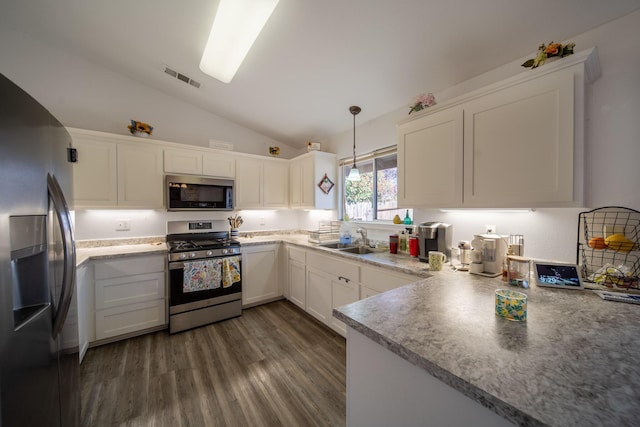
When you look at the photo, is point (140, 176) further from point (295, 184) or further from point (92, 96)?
point (295, 184)

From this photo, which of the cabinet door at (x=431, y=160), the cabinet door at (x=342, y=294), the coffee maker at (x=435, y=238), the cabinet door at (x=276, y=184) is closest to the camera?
the cabinet door at (x=431, y=160)

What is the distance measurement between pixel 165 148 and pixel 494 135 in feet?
10.8

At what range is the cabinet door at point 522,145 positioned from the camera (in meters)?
1.25

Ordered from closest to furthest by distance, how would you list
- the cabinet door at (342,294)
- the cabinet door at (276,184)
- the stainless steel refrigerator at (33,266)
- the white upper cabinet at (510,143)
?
the stainless steel refrigerator at (33,266) < the white upper cabinet at (510,143) < the cabinet door at (342,294) < the cabinet door at (276,184)

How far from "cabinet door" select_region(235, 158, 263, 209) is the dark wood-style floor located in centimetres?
166

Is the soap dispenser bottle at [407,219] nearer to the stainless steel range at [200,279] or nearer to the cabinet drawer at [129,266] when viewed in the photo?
the stainless steel range at [200,279]

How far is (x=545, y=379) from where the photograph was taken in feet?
2.00

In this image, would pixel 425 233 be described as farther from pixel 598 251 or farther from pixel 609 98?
pixel 609 98

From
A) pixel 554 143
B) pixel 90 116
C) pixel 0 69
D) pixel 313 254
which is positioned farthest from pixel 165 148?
pixel 554 143

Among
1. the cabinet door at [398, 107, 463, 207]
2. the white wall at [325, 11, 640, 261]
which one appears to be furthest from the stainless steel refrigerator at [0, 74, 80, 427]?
the white wall at [325, 11, 640, 261]

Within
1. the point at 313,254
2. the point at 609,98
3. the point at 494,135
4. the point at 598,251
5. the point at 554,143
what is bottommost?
the point at 313,254

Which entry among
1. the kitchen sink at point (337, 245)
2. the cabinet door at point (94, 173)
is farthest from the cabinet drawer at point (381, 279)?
the cabinet door at point (94, 173)

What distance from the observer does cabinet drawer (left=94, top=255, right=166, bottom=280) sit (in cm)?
234

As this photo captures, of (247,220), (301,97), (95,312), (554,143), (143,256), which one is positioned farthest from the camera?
(247,220)
